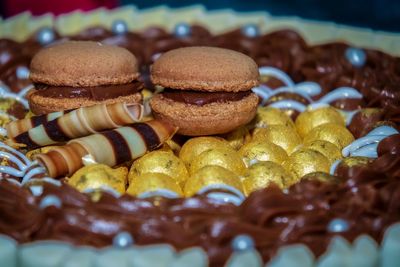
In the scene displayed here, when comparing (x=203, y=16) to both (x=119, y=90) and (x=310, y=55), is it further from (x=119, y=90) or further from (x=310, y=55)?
(x=119, y=90)

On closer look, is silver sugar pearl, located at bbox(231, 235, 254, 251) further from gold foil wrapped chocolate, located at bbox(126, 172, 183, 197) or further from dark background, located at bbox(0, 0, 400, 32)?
dark background, located at bbox(0, 0, 400, 32)

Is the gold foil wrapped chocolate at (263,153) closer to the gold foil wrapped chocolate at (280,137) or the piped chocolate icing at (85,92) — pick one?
the gold foil wrapped chocolate at (280,137)

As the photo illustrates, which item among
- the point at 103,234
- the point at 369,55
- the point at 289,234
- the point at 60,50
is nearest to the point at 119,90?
the point at 60,50

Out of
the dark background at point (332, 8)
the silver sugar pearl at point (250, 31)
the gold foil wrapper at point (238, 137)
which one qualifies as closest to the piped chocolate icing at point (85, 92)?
the gold foil wrapper at point (238, 137)

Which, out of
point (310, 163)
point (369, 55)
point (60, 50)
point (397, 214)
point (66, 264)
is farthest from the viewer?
point (369, 55)

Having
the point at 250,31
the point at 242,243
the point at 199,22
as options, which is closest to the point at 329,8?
the point at 199,22

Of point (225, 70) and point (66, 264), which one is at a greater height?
point (225, 70)

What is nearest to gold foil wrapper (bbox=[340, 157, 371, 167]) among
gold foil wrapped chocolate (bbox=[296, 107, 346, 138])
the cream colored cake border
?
gold foil wrapped chocolate (bbox=[296, 107, 346, 138])
